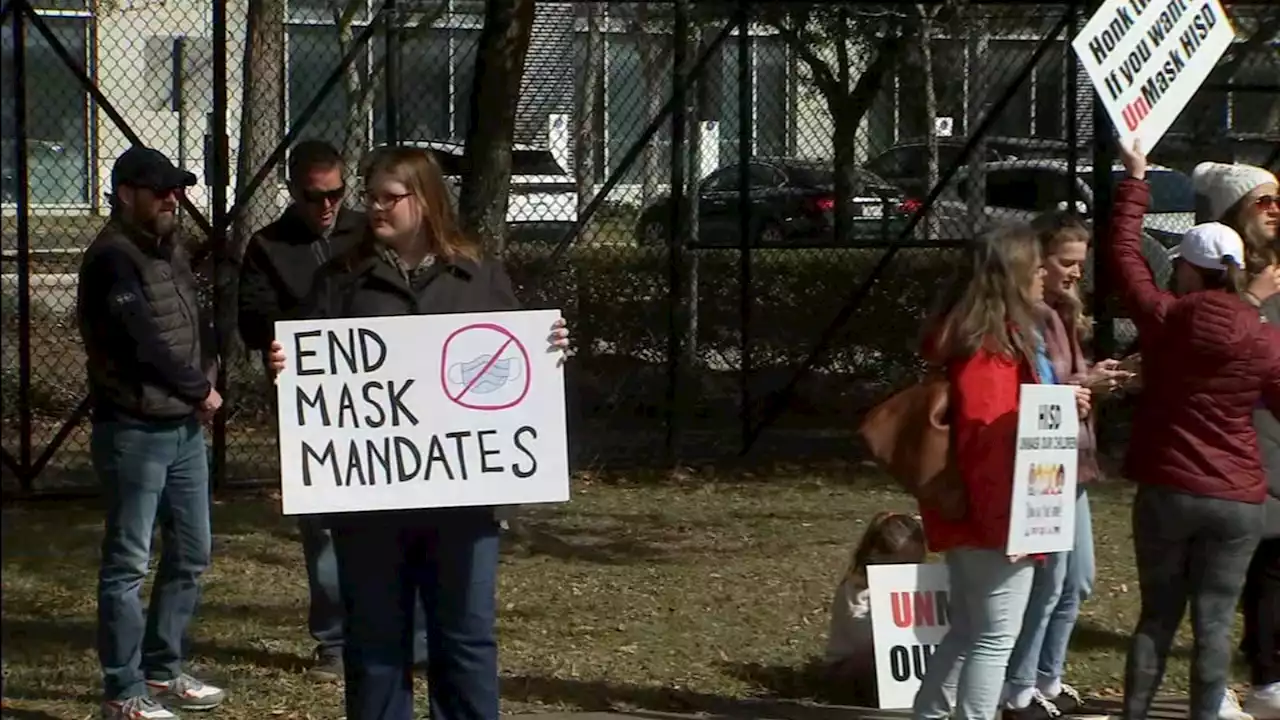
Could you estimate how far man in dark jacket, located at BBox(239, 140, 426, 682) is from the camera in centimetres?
625

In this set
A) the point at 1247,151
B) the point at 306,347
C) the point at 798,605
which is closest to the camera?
the point at 306,347

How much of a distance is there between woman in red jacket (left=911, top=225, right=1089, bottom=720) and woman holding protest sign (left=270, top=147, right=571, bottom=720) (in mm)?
1146

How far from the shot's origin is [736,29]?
1032 centimetres

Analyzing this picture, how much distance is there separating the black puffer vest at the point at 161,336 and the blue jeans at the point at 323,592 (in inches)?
36.1

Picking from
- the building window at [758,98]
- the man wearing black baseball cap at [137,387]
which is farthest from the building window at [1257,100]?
the man wearing black baseball cap at [137,387]

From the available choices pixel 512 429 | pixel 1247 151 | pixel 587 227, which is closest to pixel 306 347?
pixel 512 429

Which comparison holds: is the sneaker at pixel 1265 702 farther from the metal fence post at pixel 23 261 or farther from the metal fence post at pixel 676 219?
the metal fence post at pixel 23 261

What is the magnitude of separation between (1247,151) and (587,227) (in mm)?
4106

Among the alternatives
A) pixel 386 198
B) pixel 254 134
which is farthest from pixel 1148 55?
pixel 254 134

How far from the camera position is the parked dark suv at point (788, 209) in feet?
34.8

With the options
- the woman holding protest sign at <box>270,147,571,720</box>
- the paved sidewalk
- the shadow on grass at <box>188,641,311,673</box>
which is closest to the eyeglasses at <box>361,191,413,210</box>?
the woman holding protest sign at <box>270,147,571,720</box>

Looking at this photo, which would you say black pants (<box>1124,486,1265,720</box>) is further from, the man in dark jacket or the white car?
the white car

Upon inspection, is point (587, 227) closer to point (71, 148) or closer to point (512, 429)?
point (71, 148)

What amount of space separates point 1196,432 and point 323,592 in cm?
306
